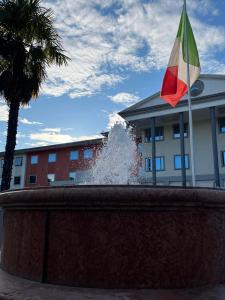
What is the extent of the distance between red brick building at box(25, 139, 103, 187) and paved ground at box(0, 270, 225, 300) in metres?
30.9

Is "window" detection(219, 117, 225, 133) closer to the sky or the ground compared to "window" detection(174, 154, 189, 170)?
closer to the sky

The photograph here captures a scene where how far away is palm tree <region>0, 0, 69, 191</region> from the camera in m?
13.4

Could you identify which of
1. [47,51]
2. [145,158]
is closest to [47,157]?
[145,158]

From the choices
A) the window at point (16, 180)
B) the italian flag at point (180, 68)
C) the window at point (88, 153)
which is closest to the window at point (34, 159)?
the window at point (16, 180)

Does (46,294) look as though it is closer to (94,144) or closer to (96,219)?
(96,219)

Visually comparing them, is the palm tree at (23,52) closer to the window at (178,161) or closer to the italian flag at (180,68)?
the italian flag at (180,68)

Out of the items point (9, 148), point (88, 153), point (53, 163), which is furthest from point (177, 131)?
point (9, 148)

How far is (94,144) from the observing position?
116ft

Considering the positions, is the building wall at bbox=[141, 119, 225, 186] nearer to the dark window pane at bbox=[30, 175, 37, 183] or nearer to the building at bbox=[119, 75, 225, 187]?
the building at bbox=[119, 75, 225, 187]

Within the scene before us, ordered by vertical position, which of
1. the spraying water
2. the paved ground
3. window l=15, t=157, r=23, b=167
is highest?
window l=15, t=157, r=23, b=167

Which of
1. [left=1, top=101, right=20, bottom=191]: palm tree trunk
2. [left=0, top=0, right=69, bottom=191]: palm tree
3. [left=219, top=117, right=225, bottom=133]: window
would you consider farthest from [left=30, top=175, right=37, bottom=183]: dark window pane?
[left=1, top=101, right=20, bottom=191]: palm tree trunk

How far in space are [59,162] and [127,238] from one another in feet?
119

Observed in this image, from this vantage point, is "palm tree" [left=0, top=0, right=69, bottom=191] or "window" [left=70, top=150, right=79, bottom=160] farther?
"window" [left=70, top=150, right=79, bottom=160]

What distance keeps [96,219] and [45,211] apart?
62 cm
